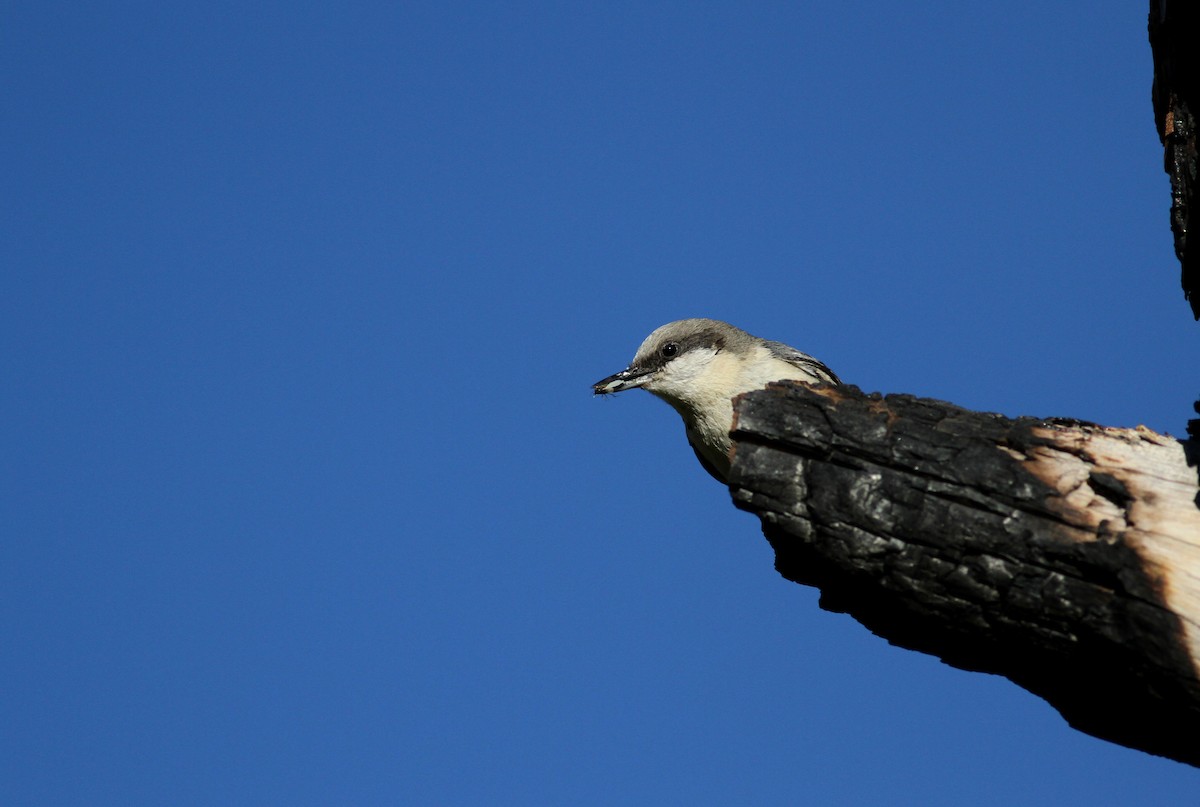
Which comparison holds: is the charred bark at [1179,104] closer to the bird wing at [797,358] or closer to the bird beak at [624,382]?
the bird wing at [797,358]

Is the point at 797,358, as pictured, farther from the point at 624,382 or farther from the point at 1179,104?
the point at 1179,104

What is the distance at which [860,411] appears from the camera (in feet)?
13.8

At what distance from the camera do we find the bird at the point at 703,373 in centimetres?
668

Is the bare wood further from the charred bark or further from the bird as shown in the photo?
the bird

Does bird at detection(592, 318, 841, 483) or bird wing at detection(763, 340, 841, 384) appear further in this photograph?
bird wing at detection(763, 340, 841, 384)

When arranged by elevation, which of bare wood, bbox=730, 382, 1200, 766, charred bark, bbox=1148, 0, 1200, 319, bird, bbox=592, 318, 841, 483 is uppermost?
bird, bbox=592, 318, 841, 483

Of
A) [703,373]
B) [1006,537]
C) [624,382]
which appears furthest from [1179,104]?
[624,382]

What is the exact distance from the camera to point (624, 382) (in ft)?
22.5

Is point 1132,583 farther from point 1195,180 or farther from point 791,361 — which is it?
point 791,361

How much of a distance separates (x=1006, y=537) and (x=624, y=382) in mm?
3327

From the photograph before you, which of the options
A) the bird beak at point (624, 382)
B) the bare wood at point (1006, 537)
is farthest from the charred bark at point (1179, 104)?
the bird beak at point (624, 382)

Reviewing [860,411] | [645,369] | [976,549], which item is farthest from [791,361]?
[976,549]

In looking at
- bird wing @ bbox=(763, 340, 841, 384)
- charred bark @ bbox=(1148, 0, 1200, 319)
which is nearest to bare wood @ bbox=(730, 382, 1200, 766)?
charred bark @ bbox=(1148, 0, 1200, 319)

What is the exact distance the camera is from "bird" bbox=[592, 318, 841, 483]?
6684 mm
